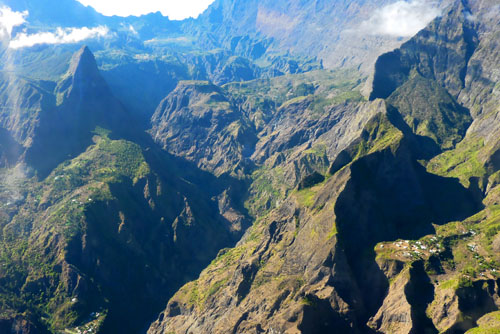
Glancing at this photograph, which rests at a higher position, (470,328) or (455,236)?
(455,236)

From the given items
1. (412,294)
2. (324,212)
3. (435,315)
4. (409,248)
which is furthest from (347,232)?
(435,315)

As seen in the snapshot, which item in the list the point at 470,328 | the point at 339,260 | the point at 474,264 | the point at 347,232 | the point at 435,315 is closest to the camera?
the point at 470,328

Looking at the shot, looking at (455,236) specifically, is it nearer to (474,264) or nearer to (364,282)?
(474,264)

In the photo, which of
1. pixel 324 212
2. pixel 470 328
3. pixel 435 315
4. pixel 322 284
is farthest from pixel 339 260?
pixel 470 328

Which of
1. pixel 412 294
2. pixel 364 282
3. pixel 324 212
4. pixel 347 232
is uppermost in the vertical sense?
pixel 324 212

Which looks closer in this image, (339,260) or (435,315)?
(435,315)

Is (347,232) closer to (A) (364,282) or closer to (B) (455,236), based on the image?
(A) (364,282)

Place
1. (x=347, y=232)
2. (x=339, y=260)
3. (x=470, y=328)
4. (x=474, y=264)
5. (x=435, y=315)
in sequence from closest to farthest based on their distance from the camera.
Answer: (x=470, y=328), (x=435, y=315), (x=474, y=264), (x=339, y=260), (x=347, y=232)

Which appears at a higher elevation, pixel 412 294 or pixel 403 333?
pixel 412 294

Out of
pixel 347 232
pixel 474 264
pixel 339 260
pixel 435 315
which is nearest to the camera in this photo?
pixel 435 315
